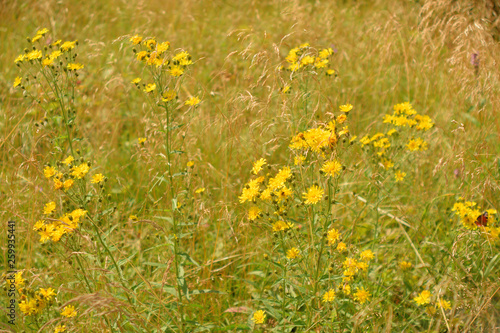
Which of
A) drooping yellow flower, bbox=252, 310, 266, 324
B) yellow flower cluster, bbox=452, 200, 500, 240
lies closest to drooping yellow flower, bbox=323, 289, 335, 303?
drooping yellow flower, bbox=252, 310, 266, 324

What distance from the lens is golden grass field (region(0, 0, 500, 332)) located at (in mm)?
1927

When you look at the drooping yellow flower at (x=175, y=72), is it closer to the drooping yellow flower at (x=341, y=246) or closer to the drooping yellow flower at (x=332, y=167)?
the drooping yellow flower at (x=332, y=167)

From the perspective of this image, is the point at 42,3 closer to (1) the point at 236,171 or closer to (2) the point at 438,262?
(1) the point at 236,171

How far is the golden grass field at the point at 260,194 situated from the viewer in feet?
6.32

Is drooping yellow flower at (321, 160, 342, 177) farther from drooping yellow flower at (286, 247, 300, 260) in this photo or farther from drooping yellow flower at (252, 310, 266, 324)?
drooping yellow flower at (252, 310, 266, 324)

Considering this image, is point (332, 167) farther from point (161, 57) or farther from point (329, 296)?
point (161, 57)

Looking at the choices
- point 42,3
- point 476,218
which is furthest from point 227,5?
point 476,218

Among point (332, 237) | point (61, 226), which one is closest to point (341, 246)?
point (332, 237)

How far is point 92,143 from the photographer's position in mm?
3312

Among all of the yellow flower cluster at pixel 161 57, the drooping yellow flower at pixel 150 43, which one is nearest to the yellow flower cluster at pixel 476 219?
the yellow flower cluster at pixel 161 57

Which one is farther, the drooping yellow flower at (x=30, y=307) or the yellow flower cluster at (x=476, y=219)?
the yellow flower cluster at (x=476, y=219)

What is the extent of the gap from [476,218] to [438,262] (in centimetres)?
43

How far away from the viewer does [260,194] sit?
191 centimetres

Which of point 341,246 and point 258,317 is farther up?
point 341,246
